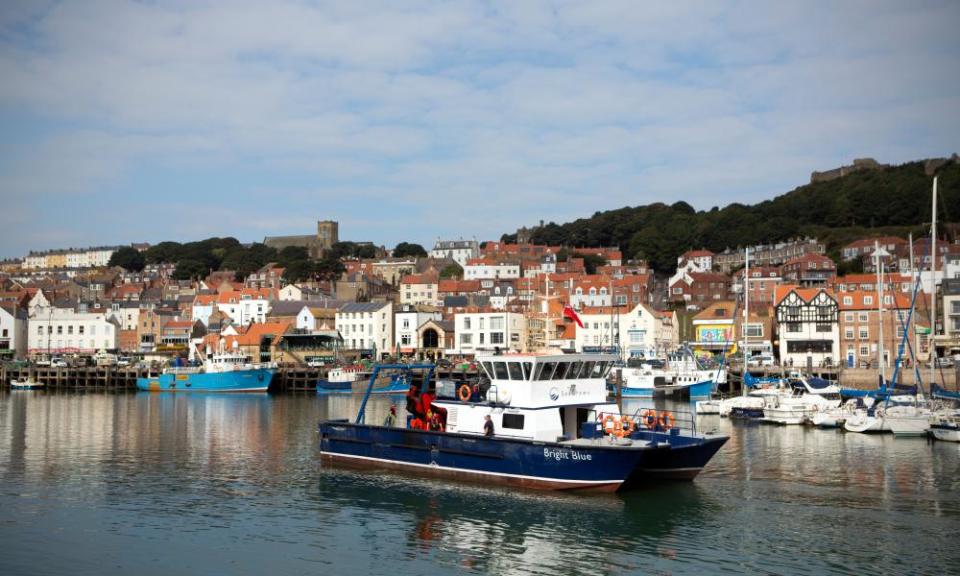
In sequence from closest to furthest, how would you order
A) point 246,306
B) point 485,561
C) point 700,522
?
point 485,561 < point 700,522 < point 246,306

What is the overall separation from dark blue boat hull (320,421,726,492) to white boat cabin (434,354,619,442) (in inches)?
32.9

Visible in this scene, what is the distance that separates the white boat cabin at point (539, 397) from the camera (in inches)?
989

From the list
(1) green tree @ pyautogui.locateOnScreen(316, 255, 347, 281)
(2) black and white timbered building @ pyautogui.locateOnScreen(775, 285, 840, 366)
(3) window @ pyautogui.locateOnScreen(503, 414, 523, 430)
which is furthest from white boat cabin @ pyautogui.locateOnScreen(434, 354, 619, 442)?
(1) green tree @ pyautogui.locateOnScreen(316, 255, 347, 281)

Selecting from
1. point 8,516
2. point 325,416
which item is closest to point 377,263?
point 325,416

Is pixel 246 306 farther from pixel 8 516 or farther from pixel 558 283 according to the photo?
pixel 8 516

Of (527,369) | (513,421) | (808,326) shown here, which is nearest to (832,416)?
(527,369)

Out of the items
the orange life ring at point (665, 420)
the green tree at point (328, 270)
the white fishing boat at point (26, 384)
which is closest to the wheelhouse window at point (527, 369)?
the orange life ring at point (665, 420)

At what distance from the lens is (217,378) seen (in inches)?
2773

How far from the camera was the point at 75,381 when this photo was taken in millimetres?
78688

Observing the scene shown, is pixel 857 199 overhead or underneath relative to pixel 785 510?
overhead

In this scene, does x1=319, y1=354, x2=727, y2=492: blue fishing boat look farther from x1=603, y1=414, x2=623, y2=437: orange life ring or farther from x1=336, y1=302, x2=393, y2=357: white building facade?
x1=336, y1=302, x2=393, y2=357: white building facade

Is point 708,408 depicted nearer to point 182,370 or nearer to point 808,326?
point 808,326

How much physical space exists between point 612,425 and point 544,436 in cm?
195

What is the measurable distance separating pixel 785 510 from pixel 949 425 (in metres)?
16.3
